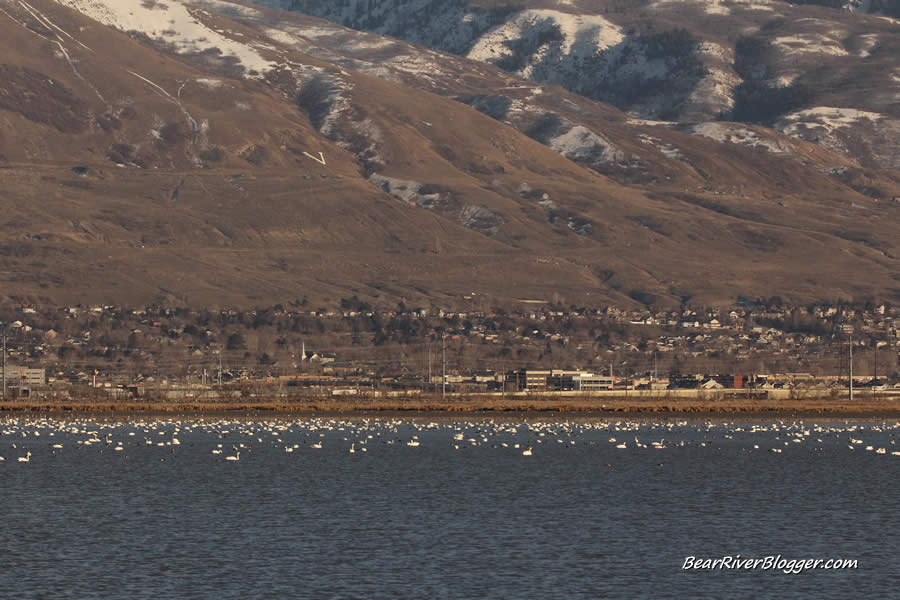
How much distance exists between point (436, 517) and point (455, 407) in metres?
97.5

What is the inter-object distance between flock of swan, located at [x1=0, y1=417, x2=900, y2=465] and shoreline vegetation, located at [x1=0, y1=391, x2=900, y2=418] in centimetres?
1368

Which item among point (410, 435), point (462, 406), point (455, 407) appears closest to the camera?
point (410, 435)

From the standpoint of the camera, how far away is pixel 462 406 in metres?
163

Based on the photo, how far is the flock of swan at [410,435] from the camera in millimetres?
101750

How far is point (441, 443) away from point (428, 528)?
47731 millimetres

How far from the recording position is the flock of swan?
102 meters

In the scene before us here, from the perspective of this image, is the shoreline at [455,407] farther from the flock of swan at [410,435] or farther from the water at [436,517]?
the water at [436,517]

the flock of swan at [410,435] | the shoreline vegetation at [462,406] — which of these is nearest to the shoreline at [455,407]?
the shoreline vegetation at [462,406]

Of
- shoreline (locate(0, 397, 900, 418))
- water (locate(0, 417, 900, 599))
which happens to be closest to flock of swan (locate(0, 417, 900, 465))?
water (locate(0, 417, 900, 599))

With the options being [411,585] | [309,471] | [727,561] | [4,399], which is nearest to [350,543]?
[411,585]

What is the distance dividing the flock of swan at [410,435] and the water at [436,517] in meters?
0.78

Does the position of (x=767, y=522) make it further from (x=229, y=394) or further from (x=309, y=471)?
(x=229, y=394)

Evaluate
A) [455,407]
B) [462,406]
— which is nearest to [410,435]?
[455,407]

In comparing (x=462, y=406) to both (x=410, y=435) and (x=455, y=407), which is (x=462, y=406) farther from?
(x=410, y=435)
